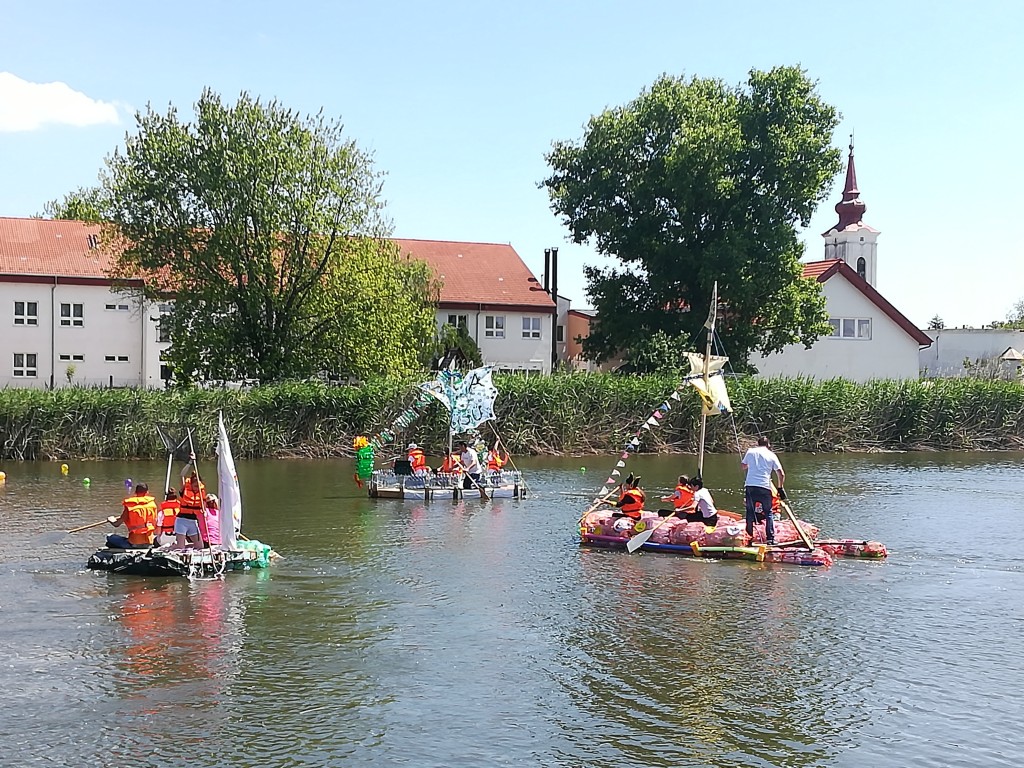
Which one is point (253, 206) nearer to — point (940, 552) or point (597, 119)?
point (597, 119)

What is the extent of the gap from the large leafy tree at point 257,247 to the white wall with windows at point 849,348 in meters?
26.5

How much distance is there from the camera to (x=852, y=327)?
67.2 metres

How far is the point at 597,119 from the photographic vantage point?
5991 centimetres

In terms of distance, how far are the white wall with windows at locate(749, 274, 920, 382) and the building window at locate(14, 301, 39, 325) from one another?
134 feet

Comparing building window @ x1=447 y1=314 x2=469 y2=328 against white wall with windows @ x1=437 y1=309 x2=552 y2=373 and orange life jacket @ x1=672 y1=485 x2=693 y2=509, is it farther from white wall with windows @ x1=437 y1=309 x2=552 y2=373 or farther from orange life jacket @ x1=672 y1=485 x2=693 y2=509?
orange life jacket @ x1=672 y1=485 x2=693 y2=509

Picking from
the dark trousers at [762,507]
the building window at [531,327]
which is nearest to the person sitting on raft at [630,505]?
the dark trousers at [762,507]

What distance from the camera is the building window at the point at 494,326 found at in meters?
70.2

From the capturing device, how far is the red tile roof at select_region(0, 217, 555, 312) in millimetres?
63031

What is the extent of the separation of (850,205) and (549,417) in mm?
49572

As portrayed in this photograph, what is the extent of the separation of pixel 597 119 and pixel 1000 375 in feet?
85.8

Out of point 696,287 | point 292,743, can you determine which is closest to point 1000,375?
point 696,287

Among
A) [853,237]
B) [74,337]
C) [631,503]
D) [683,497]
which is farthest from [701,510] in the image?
[853,237]

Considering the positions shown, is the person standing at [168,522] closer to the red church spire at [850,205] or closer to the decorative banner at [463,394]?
the decorative banner at [463,394]

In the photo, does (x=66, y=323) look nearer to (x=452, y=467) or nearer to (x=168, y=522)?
(x=452, y=467)
